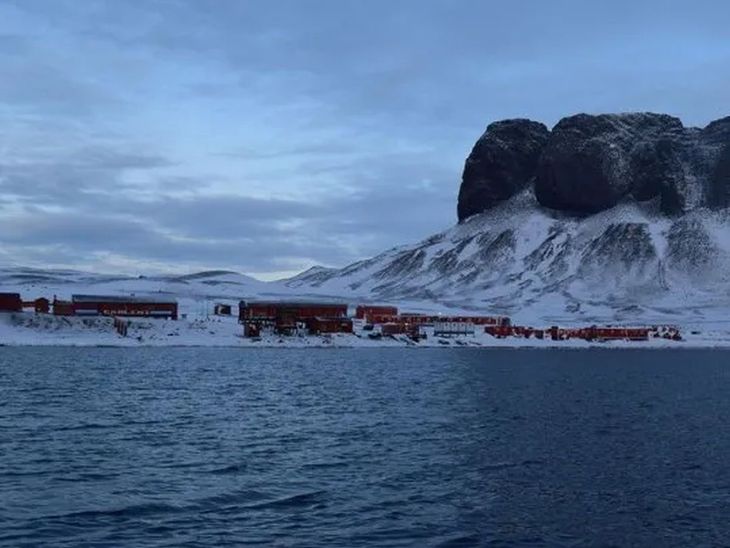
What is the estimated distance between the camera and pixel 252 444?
47031 millimetres

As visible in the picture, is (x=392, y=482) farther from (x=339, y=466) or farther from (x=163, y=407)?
(x=163, y=407)

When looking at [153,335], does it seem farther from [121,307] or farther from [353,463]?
[353,463]

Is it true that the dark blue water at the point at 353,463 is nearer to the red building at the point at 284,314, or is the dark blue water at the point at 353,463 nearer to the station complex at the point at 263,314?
the station complex at the point at 263,314

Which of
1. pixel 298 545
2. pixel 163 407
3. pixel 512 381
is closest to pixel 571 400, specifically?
pixel 512 381

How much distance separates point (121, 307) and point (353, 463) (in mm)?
131032

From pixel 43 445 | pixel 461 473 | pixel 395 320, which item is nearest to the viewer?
pixel 461 473

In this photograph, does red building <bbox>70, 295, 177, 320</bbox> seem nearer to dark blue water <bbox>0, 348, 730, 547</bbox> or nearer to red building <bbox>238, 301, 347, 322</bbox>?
red building <bbox>238, 301, 347, 322</bbox>

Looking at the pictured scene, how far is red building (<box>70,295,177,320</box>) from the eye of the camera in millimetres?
162250

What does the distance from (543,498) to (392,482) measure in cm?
597

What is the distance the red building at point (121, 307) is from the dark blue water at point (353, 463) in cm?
7711

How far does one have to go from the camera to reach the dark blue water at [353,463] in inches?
1200

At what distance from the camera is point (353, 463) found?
138 feet

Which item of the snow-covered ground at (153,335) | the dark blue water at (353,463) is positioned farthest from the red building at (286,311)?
the dark blue water at (353,463)

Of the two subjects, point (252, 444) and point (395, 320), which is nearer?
point (252, 444)
